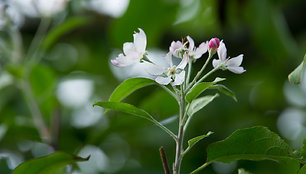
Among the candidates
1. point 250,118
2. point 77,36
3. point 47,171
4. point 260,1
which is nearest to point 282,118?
point 250,118

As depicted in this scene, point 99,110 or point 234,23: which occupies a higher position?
point 234,23

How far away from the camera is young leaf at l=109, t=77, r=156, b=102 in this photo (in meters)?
0.61

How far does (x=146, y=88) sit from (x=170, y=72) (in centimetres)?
118

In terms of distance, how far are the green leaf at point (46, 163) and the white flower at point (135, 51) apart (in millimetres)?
217

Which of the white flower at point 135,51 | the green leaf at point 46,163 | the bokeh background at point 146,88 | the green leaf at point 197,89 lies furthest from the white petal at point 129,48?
the bokeh background at point 146,88

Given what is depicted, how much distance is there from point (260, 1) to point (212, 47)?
3.30 ft

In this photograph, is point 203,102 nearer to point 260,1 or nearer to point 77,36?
point 260,1

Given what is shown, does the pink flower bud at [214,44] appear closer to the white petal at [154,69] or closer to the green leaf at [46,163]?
the white petal at [154,69]

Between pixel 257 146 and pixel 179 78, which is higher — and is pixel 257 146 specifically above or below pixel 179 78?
below

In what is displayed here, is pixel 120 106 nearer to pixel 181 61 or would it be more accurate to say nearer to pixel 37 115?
pixel 181 61

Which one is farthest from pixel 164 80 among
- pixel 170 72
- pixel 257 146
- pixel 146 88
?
pixel 146 88

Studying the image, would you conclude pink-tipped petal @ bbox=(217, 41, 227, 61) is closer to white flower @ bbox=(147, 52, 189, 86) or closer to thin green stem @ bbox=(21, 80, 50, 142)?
white flower @ bbox=(147, 52, 189, 86)

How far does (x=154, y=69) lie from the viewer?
0.61m

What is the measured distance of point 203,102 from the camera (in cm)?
63
